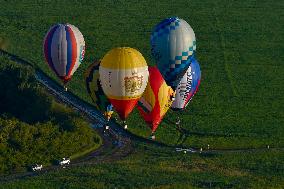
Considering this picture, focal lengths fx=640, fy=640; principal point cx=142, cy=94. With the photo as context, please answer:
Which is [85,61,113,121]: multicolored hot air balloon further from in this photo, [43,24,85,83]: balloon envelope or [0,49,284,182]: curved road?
[0,49,284,182]: curved road

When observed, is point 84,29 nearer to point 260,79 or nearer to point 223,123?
point 260,79

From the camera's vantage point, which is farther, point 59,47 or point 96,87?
point 59,47

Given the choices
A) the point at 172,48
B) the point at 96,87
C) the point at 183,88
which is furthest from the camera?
the point at 183,88

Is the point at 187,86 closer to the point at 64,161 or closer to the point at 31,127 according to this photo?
the point at 64,161

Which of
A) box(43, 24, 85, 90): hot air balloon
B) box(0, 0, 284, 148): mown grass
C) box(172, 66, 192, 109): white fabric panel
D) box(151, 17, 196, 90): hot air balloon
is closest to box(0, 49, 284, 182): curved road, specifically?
box(0, 0, 284, 148): mown grass

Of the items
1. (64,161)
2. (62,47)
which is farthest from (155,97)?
(62,47)

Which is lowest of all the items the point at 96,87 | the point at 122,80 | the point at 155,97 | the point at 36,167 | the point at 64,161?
the point at 36,167

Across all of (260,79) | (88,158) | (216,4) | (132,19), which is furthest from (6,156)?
(216,4)
